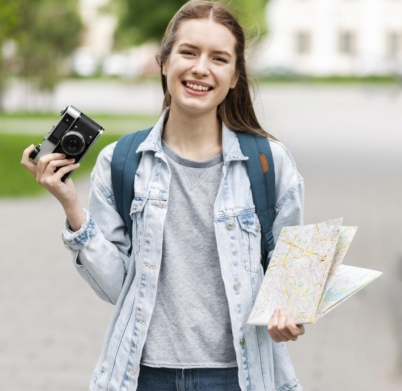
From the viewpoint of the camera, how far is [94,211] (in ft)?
7.87

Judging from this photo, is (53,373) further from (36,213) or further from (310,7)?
(310,7)

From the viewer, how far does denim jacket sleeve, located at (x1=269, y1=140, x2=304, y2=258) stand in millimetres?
2373

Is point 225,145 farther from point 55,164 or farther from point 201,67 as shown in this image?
point 55,164

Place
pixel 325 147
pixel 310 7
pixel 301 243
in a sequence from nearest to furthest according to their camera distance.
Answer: pixel 301 243 < pixel 325 147 < pixel 310 7

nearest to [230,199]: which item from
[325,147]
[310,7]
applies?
[325,147]

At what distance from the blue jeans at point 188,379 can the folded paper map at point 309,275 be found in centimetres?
21

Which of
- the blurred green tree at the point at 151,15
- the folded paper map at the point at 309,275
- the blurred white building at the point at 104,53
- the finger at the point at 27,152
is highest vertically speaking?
the blurred white building at the point at 104,53

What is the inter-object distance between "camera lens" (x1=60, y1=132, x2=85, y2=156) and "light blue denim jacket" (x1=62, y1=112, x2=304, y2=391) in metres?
0.15

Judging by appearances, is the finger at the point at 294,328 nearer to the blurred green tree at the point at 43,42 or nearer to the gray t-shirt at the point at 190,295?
the gray t-shirt at the point at 190,295

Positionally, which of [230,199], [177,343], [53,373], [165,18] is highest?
[165,18]

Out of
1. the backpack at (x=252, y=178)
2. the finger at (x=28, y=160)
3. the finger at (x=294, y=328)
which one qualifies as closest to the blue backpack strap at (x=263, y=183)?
the backpack at (x=252, y=178)

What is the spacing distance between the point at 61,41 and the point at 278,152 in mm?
27717

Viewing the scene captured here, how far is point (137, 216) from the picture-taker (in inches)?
92.0

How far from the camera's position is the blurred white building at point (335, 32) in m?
60.0
